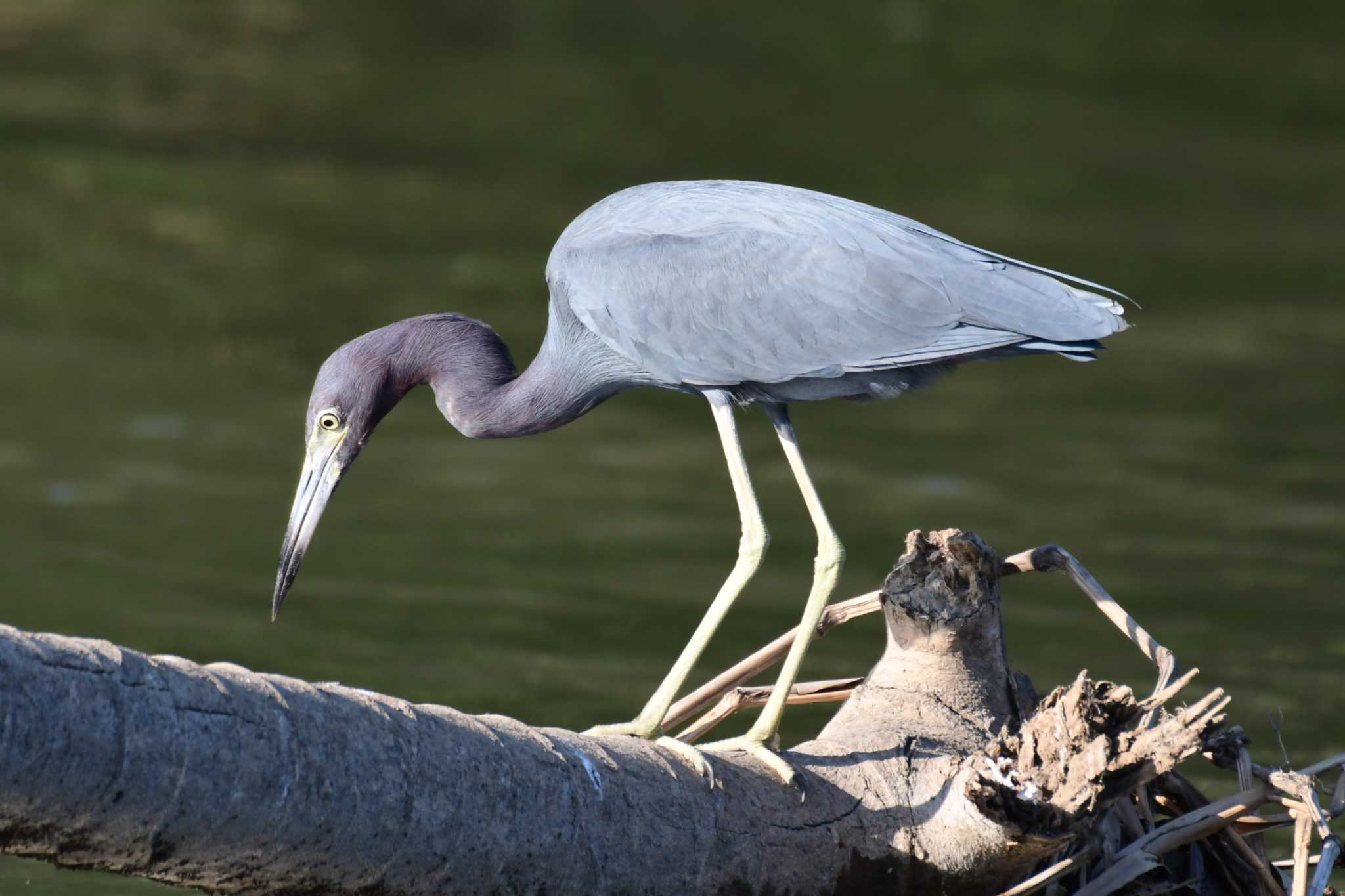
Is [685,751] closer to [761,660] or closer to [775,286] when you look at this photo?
[761,660]

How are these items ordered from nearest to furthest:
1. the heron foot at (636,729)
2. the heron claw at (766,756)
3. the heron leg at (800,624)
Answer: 1. the heron claw at (766,756)
2. the heron leg at (800,624)
3. the heron foot at (636,729)

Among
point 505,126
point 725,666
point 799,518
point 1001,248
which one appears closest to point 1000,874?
point 725,666

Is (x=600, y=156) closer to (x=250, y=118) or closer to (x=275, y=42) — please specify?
(x=250, y=118)

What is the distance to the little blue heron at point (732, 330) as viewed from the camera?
19.1 ft

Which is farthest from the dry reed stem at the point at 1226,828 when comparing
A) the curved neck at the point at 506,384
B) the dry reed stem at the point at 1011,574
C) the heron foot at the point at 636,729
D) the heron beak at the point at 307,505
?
the heron beak at the point at 307,505

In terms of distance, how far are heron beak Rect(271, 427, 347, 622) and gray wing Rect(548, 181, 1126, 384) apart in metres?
0.95

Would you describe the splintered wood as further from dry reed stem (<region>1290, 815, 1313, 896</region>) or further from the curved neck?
the curved neck

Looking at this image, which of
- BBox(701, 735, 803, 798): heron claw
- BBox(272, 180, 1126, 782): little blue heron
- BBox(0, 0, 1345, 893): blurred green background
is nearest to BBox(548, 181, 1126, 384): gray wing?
BBox(272, 180, 1126, 782): little blue heron

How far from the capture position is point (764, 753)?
5145 millimetres

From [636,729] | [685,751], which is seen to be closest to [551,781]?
[685,751]

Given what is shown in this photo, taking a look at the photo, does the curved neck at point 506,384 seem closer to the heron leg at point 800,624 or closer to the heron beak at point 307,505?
the heron beak at point 307,505

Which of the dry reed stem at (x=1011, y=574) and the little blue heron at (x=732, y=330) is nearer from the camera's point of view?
the dry reed stem at (x=1011, y=574)

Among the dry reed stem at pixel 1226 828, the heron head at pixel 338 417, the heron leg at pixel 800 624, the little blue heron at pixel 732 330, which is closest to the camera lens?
the heron leg at pixel 800 624

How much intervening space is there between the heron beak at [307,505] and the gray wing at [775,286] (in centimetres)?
95
